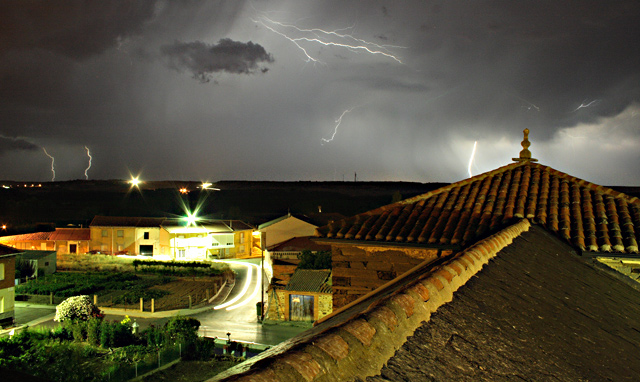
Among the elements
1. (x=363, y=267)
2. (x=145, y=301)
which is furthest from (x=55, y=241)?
(x=363, y=267)

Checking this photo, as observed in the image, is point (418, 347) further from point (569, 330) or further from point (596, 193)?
point (596, 193)

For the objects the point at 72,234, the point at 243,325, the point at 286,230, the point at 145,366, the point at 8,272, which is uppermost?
the point at 72,234

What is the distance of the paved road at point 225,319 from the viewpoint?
20359 millimetres

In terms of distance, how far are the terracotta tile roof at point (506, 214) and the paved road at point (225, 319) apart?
11749 mm

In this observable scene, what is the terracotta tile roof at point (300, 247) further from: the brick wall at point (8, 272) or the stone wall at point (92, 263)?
the brick wall at point (8, 272)

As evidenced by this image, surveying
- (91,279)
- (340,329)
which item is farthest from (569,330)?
(91,279)

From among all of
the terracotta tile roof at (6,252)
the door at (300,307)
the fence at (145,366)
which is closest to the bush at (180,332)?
the fence at (145,366)

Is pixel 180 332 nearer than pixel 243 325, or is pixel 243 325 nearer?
pixel 180 332

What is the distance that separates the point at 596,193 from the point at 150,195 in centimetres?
13229

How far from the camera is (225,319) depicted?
23.2 m

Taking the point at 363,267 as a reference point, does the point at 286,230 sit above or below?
above

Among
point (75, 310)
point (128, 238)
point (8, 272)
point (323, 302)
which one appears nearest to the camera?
point (75, 310)

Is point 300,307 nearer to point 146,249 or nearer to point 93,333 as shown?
point 93,333

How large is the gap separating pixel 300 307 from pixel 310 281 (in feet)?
5.32
